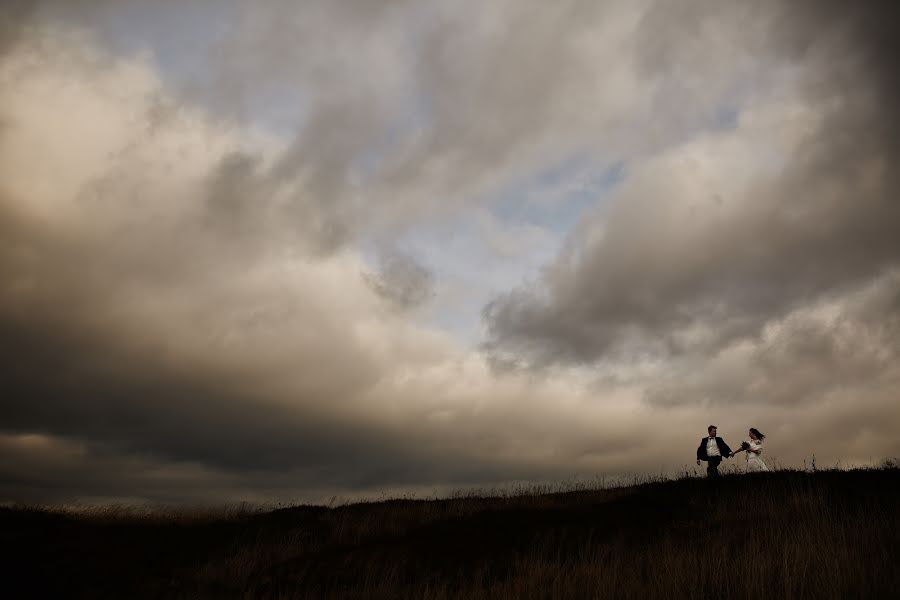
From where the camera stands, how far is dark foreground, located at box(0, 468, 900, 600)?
8.96 meters

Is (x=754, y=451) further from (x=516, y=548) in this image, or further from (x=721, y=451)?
(x=516, y=548)

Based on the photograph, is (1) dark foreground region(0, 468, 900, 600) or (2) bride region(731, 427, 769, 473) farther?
(2) bride region(731, 427, 769, 473)

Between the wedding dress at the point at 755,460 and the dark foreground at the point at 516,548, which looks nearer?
the dark foreground at the point at 516,548

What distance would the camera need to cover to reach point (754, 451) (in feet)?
63.9

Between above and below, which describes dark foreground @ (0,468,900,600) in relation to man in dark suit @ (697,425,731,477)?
below

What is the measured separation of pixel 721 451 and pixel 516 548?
1058 cm

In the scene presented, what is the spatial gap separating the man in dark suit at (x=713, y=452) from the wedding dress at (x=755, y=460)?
2.54ft

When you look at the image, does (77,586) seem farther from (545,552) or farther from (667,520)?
(667,520)

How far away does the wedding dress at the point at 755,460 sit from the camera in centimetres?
1941

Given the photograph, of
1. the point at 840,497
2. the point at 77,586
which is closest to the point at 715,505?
the point at 840,497

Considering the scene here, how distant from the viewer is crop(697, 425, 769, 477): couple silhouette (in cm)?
1941

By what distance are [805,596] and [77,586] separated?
13782mm

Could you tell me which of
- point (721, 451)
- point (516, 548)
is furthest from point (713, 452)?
point (516, 548)

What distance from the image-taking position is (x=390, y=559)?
12.8 meters
